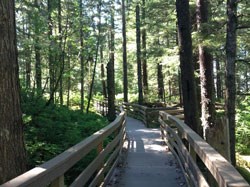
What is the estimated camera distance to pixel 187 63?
32.4 feet

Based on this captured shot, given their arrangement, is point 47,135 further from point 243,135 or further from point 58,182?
point 243,135

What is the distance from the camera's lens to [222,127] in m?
5.75

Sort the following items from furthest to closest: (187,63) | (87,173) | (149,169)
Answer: (187,63), (149,169), (87,173)

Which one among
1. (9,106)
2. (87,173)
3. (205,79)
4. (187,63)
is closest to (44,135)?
(187,63)

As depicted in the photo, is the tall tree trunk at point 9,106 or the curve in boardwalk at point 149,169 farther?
the curve in boardwalk at point 149,169

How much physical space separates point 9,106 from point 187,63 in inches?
268

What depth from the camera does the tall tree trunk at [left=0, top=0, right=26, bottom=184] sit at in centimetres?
369

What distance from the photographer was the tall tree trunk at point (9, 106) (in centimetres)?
369

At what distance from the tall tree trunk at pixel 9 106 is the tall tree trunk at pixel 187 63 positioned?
654 centimetres

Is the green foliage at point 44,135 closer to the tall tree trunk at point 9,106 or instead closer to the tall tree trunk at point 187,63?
the tall tree trunk at point 9,106

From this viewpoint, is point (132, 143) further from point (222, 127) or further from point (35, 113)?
point (222, 127)

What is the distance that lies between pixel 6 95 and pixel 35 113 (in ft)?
20.6

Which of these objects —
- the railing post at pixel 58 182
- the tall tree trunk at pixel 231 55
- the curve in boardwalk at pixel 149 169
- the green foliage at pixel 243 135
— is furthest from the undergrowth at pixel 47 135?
the green foliage at pixel 243 135

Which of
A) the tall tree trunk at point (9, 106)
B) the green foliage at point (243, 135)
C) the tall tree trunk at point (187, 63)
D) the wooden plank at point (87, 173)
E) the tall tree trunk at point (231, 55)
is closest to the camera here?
the tall tree trunk at point (9, 106)
